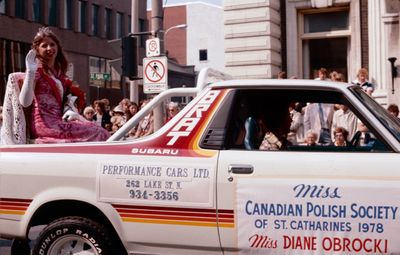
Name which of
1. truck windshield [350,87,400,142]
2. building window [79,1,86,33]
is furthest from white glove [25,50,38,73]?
building window [79,1,86,33]

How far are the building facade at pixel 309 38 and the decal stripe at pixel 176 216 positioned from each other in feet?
33.9

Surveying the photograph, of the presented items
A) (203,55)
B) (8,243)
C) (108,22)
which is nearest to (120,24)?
(108,22)

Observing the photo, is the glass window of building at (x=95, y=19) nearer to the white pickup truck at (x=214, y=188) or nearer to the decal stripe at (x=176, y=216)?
the white pickup truck at (x=214, y=188)

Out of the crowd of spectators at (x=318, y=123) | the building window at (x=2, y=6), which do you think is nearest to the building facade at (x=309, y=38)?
the crowd of spectators at (x=318, y=123)

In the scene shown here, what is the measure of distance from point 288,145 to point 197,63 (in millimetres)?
60307

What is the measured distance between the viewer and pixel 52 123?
5598mm

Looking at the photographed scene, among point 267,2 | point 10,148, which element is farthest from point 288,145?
point 267,2

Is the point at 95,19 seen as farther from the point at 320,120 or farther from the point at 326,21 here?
the point at 320,120

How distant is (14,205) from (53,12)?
145ft

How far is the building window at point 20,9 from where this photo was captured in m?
42.9

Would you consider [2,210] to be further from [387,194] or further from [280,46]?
[280,46]

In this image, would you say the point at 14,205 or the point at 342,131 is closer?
the point at 14,205

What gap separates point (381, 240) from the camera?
422 cm

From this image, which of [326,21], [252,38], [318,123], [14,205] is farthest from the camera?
[326,21]
